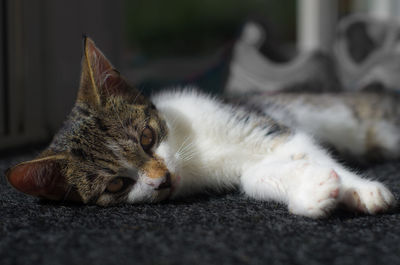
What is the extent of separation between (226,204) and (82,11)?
1.93 m

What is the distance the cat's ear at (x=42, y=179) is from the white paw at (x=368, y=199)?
615 millimetres

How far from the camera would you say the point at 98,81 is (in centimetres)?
100

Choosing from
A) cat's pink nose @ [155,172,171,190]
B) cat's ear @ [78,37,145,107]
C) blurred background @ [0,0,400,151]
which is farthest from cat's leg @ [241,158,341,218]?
blurred background @ [0,0,400,151]

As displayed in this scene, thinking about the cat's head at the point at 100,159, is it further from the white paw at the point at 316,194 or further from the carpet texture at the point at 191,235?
the white paw at the point at 316,194

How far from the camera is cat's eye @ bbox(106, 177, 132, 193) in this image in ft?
3.01

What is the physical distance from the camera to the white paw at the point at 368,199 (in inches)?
29.7

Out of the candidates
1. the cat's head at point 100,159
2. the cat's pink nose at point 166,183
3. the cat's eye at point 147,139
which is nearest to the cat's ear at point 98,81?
the cat's head at point 100,159

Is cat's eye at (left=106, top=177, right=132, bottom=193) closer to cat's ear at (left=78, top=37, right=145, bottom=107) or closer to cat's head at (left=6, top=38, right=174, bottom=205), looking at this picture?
cat's head at (left=6, top=38, right=174, bottom=205)

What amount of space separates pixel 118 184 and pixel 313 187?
45 centimetres

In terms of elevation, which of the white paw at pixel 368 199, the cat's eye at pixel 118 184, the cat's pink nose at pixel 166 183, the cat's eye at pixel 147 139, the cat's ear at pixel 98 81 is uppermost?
the cat's ear at pixel 98 81

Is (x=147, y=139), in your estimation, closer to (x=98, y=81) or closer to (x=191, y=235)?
(x=98, y=81)


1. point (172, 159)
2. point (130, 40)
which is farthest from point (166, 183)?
point (130, 40)

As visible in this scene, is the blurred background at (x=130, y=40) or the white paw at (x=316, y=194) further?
the blurred background at (x=130, y=40)

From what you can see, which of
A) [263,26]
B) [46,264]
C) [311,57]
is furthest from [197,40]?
[46,264]
